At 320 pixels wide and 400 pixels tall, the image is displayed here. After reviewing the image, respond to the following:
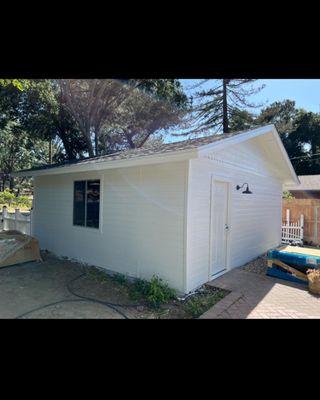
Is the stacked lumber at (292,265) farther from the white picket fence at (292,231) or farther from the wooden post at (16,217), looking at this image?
the wooden post at (16,217)

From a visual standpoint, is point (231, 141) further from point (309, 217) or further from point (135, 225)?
point (309, 217)

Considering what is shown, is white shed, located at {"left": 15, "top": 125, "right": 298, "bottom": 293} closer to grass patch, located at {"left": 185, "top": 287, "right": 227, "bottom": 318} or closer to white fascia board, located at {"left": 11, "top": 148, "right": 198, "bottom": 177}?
white fascia board, located at {"left": 11, "top": 148, "right": 198, "bottom": 177}

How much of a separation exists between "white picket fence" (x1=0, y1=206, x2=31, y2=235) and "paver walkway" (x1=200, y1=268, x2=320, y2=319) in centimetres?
687

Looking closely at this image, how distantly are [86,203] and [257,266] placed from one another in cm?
486

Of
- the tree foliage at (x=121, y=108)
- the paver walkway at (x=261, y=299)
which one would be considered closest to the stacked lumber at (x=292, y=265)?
the paver walkway at (x=261, y=299)

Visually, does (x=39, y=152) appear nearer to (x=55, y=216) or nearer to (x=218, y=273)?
(x=55, y=216)

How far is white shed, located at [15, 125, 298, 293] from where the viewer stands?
4.79 meters

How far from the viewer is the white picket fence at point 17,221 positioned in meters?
9.01

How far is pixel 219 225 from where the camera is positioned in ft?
19.2

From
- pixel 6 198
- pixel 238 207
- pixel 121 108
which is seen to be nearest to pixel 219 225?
pixel 238 207

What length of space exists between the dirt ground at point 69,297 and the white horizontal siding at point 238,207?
2.96 feet
